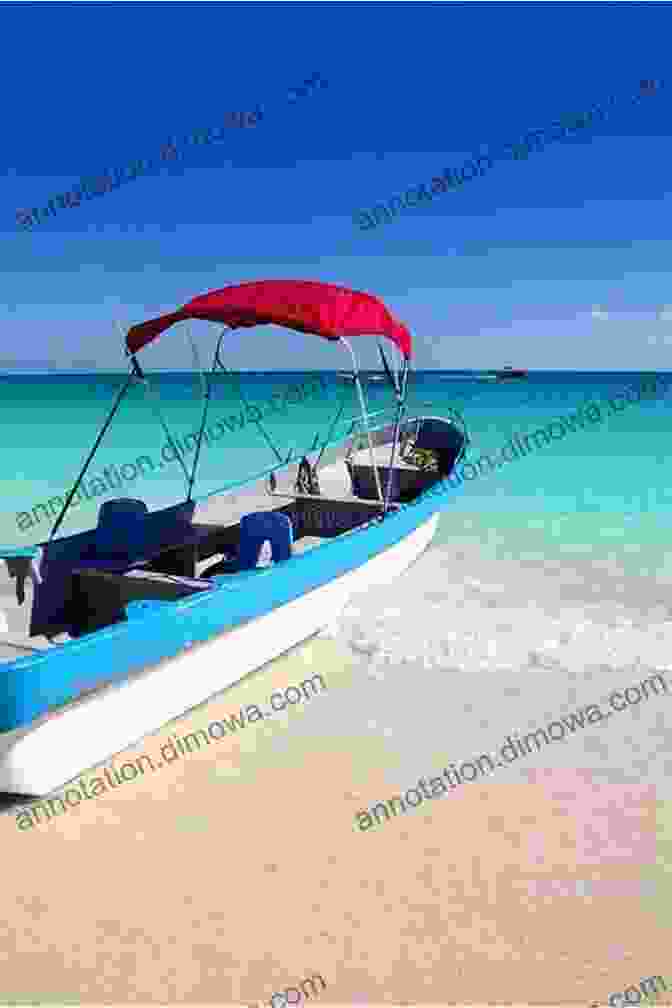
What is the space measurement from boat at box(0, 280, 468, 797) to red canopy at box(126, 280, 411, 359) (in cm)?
2

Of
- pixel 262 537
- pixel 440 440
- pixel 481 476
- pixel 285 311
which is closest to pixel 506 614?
pixel 262 537

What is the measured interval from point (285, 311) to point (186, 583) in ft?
8.98

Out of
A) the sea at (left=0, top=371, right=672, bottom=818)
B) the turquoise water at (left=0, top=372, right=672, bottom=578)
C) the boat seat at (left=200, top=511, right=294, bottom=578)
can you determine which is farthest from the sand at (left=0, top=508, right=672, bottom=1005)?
the turquoise water at (left=0, top=372, right=672, bottom=578)

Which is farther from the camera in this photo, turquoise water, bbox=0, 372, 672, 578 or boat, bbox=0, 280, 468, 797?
turquoise water, bbox=0, 372, 672, 578

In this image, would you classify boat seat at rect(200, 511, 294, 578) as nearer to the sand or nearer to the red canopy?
the sand

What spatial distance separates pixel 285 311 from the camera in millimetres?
8047

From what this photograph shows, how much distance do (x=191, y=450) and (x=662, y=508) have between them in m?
15.5

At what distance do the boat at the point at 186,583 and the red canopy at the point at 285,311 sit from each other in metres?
0.02

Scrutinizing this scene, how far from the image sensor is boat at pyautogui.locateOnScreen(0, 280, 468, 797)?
214 inches

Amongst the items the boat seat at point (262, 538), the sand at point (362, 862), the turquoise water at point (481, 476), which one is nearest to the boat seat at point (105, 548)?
the sand at point (362, 862)

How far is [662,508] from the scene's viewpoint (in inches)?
635

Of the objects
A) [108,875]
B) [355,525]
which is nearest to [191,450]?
[355,525]

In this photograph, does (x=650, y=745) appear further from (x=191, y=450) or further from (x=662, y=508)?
(x=191, y=450)

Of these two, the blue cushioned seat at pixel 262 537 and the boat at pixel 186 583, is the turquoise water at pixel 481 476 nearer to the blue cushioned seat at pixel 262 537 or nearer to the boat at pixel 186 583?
the boat at pixel 186 583
